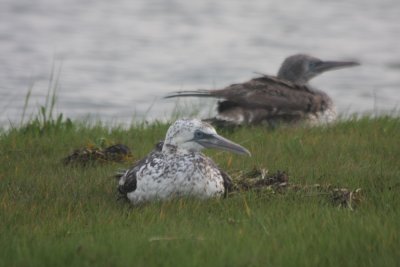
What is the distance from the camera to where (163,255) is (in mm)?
6586

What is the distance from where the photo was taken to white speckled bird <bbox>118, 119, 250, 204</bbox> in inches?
322

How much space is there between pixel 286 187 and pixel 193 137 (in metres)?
0.88

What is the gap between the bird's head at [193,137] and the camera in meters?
8.56

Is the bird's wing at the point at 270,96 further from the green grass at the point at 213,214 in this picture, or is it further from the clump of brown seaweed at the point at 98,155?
the clump of brown seaweed at the point at 98,155

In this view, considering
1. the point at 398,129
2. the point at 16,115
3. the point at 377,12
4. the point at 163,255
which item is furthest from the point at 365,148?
the point at 377,12

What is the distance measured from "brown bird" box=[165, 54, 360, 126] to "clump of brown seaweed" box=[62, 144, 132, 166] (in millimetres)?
1924

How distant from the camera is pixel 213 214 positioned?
25.6ft

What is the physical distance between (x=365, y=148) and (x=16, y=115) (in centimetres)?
543

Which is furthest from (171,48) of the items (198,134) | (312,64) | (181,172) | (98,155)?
(181,172)

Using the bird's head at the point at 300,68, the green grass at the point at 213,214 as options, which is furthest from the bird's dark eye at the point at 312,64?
the green grass at the point at 213,214

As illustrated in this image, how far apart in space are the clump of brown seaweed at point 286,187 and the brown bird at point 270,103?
2893 millimetres

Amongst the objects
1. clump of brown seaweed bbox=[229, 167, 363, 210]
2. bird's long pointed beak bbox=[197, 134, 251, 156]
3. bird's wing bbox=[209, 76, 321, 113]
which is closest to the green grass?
clump of brown seaweed bbox=[229, 167, 363, 210]

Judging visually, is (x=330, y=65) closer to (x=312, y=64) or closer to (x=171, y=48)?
(x=312, y=64)

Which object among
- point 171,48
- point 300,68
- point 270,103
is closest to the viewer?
point 270,103
